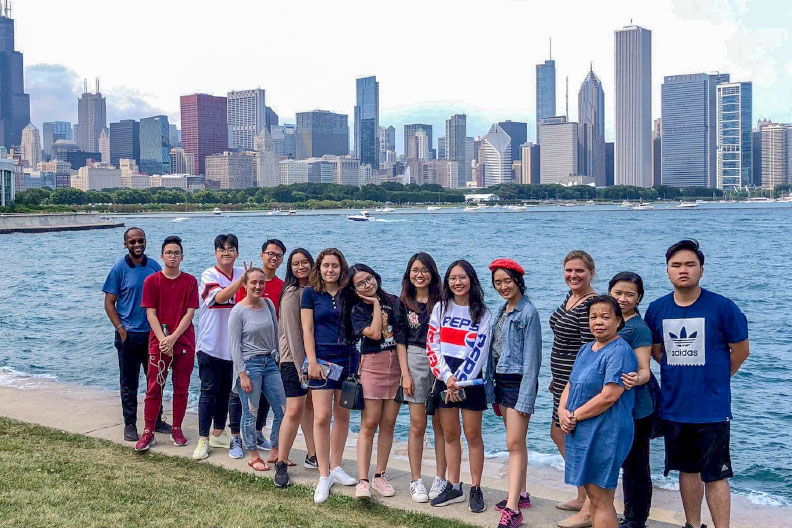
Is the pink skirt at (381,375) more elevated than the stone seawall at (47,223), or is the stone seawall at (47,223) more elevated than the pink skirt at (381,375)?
the stone seawall at (47,223)

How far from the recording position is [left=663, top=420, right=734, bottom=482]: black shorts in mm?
5332

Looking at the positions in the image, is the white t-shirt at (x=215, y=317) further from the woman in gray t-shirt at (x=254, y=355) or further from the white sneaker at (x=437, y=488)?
the white sneaker at (x=437, y=488)

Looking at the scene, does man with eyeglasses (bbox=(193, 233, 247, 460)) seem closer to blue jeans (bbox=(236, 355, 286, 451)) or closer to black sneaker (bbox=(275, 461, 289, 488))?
blue jeans (bbox=(236, 355, 286, 451))

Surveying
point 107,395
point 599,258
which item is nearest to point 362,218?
point 599,258

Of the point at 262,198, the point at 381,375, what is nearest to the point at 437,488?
the point at 381,375

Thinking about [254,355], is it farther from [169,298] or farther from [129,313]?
[129,313]

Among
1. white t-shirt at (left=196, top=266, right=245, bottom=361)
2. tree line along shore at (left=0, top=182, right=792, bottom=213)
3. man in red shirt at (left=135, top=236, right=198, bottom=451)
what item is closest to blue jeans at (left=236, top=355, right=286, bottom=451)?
white t-shirt at (left=196, top=266, right=245, bottom=361)

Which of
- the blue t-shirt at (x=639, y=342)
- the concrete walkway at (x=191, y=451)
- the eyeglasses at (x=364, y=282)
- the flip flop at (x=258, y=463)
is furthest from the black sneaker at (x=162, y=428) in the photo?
the blue t-shirt at (x=639, y=342)

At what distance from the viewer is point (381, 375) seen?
20.6 feet

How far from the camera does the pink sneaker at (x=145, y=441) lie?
737cm

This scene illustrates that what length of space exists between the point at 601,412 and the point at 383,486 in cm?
201

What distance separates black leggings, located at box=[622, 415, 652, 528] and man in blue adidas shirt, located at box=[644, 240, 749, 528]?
0.18 m

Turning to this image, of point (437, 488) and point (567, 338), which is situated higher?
point (567, 338)

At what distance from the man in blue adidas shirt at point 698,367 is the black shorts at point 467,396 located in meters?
1.24
